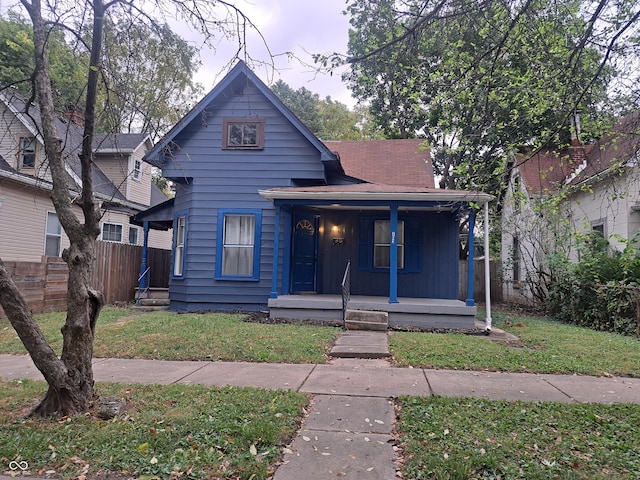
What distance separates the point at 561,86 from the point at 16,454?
697cm

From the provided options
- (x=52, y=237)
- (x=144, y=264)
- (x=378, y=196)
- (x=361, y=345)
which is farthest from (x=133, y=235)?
(x=361, y=345)

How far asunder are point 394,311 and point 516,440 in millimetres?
5973

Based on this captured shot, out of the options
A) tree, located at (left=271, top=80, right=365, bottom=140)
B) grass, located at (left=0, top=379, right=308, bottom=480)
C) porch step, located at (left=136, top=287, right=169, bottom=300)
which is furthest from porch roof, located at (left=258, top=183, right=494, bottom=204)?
tree, located at (left=271, top=80, right=365, bottom=140)

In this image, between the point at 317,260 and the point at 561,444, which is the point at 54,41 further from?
the point at 317,260

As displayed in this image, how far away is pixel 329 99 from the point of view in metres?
34.9

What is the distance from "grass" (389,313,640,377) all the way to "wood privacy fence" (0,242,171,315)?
314 inches

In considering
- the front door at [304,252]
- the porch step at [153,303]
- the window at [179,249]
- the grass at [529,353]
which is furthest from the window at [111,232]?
the grass at [529,353]

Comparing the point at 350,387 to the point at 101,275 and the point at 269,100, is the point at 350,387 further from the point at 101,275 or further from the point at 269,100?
the point at 101,275

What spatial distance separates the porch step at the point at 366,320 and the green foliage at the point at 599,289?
5157 mm

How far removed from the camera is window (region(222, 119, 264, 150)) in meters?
11.6

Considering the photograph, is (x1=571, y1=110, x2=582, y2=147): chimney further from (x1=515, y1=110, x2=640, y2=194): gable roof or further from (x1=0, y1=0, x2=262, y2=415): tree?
(x1=0, y1=0, x2=262, y2=415): tree

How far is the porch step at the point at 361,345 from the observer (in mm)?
6785

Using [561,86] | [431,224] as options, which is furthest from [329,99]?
[561,86]

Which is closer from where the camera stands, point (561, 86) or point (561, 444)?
point (561, 444)
